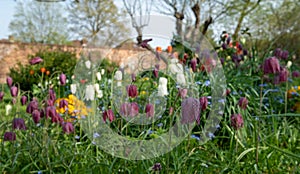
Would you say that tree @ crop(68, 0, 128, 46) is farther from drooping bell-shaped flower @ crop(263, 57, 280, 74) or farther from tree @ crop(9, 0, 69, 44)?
drooping bell-shaped flower @ crop(263, 57, 280, 74)

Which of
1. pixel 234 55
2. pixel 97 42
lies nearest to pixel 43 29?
pixel 97 42

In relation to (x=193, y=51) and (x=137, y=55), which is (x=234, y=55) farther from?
(x=137, y=55)

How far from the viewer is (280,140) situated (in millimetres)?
2318

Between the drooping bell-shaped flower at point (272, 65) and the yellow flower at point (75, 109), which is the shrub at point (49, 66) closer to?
the yellow flower at point (75, 109)

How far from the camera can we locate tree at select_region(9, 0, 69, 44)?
14695mm

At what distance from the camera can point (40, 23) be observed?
585 inches

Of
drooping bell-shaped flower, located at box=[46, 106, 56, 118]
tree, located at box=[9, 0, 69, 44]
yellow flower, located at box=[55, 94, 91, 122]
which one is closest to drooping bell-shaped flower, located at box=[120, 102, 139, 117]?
drooping bell-shaped flower, located at box=[46, 106, 56, 118]

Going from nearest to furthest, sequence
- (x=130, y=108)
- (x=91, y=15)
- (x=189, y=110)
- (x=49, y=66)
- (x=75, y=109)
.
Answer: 1. (x=189, y=110)
2. (x=130, y=108)
3. (x=75, y=109)
4. (x=49, y=66)
5. (x=91, y=15)

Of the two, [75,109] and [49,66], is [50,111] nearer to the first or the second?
[75,109]

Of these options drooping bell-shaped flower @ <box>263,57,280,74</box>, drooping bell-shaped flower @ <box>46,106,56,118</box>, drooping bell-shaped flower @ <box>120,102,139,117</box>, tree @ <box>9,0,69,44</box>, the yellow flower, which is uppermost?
tree @ <box>9,0,69,44</box>

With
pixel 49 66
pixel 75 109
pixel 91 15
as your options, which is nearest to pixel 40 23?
pixel 91 15

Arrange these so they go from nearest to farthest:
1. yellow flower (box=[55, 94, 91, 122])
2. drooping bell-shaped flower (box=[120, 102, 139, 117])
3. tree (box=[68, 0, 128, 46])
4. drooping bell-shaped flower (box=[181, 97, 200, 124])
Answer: drooping bell-shaped flower (box=[181, 97, 200, 124]), drooping bell-shaped flower (box=[120, 102, 139, 117]), yellow flower (box=[55, 94, 91, 122]), tree (box=[68, 0, 128, 46])

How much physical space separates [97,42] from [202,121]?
2102 mm

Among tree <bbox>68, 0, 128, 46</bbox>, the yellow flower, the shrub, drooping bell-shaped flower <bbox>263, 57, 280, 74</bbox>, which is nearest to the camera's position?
drooping bell-shaped flower <bbox>263, 57, 280, 74</bbox>
